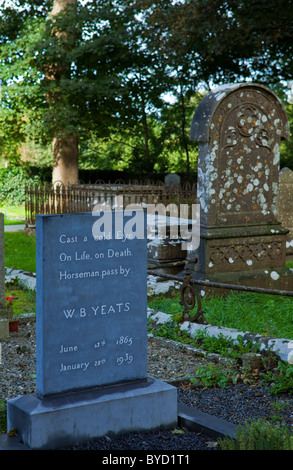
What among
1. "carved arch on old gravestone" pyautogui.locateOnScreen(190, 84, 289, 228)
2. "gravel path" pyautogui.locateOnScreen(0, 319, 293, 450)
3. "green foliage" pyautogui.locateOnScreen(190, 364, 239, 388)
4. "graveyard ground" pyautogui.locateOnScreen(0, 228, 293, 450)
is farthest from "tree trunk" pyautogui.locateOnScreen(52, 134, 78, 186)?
"green foliage" pyautogui.locateOnScreen(190, 364, 239, 388)

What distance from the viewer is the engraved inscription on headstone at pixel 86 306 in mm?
3596

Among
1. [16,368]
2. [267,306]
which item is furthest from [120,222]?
[267,306]

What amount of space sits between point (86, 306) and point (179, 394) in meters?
1.31

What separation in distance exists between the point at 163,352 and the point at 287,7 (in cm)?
1529

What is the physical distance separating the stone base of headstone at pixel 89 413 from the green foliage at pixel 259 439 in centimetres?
58

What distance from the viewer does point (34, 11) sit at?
76.8ft

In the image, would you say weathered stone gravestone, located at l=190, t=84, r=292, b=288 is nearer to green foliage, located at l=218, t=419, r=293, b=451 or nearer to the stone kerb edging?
the stone kerb edging

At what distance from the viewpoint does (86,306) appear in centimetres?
372

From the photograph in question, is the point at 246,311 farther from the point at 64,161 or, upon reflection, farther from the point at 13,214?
the point at 13,214

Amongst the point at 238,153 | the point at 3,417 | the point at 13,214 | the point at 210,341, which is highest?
the point at 238,153

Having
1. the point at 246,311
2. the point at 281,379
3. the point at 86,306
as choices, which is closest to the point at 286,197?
the point at 246,311

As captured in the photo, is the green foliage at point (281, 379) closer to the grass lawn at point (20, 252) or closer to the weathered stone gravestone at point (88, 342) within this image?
the weathered stone gravestone at point (88, 342)

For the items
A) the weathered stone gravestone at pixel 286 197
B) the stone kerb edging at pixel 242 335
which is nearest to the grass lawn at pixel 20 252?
the stone kerb edging at pixel 242 335
